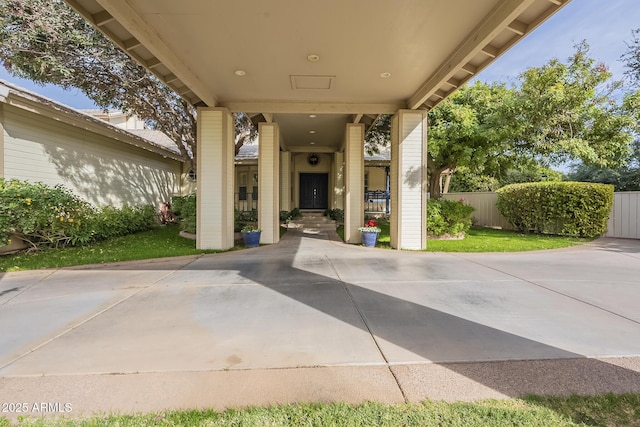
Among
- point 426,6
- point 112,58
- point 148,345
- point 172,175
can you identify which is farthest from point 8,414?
point 172,175

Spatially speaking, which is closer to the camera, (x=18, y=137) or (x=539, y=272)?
(x=539, y=272)

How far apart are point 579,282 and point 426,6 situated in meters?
4.67

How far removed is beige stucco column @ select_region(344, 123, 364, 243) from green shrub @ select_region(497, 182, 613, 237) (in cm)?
633

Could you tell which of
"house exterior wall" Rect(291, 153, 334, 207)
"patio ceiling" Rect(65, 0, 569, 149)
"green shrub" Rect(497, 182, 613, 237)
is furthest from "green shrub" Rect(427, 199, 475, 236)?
"house exterior wall" Rect(291, 153, 334, 207)

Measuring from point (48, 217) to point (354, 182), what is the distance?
7920mm

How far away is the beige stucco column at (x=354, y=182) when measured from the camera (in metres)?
9.55

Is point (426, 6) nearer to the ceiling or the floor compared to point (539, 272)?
Answer: nearer to the ceiling

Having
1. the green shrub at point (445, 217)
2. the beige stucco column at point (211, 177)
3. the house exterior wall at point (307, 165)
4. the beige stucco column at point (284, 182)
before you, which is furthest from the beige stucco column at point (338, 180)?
the beige stucco column at point (211, 177)

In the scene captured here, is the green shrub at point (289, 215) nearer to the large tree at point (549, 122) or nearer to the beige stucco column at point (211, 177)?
the beige stucco column at point (211, 177)

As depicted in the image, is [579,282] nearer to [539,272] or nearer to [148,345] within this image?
[539,272]

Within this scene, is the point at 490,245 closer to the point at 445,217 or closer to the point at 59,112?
the point at 445,217

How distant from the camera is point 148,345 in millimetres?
2623

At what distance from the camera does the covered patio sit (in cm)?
423

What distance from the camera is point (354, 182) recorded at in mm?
9688
